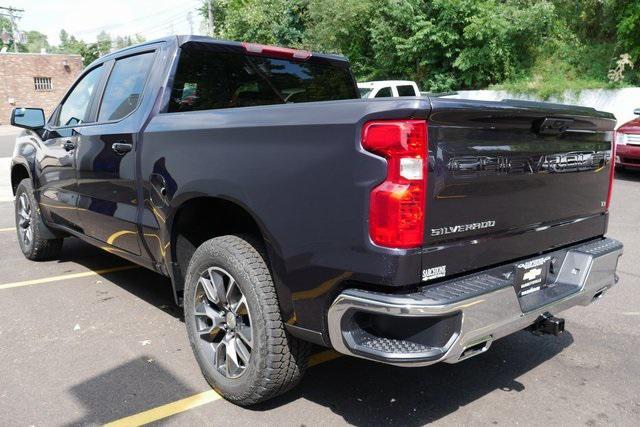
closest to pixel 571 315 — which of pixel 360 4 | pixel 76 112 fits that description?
pixel 76 112

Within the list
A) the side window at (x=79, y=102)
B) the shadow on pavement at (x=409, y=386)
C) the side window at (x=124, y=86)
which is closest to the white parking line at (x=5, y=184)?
the side window at (x=79, y=102)

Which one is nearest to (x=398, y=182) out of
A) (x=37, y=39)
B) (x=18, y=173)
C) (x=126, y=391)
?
(x=126, y=391)

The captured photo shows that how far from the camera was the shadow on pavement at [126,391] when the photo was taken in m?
2.99

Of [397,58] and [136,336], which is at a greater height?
[397,58]

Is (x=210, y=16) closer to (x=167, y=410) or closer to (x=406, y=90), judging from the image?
(x=406, y=90)

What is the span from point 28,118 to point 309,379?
12.1ft

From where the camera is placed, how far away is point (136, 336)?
3963mm

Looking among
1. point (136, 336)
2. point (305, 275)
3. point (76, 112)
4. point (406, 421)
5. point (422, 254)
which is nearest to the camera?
point (422, 254)

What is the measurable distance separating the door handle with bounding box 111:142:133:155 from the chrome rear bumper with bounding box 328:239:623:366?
6.57 feet

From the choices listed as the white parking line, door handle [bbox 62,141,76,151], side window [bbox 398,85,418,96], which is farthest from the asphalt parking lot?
side window [bbox 398,85,418,96]

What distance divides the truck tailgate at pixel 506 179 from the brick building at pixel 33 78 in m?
47.0

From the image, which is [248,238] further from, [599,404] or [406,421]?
[599,404]

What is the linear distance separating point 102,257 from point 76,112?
74.3 inches

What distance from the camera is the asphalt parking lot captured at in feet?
9.66
